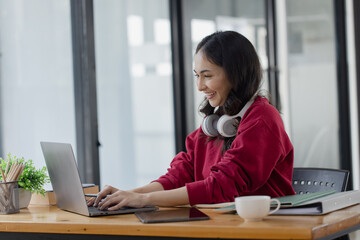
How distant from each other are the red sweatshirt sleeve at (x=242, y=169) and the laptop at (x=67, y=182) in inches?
7.0

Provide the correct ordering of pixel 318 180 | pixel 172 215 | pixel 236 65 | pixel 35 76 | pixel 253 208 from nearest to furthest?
pixel 253 208, pixel 172 215, pixel 236 65, pixel 318 180, pixel 35 76

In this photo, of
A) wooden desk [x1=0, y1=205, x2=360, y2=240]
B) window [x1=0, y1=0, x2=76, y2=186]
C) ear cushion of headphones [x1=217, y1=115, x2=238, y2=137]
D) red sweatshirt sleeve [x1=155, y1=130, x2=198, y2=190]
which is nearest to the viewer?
wooden desk [x1=0, y1=205, x2=360, y2=240]

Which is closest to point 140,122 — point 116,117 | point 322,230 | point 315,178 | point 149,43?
point 116,117

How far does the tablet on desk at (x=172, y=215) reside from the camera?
1.60 m

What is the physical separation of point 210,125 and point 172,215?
0.50 metres

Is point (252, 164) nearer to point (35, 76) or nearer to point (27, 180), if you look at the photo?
point (27, 180)

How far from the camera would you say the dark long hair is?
204 centimetres

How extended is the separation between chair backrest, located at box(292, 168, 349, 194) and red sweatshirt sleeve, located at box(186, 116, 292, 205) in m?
0.34

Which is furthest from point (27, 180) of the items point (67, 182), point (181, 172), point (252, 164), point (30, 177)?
point (252, 164)

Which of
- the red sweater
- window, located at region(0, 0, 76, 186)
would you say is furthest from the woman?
window, located at region(0, 0, 76, 186)

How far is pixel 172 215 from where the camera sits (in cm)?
168

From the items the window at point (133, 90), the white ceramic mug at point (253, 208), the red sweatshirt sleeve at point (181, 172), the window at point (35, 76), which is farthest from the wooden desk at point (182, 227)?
the window at point (133, 90)

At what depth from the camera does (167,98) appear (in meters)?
4.02

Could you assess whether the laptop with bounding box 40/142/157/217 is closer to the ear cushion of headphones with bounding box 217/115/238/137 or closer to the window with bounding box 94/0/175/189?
the ear cushion of headphones with bounding box 217/115/238/137
